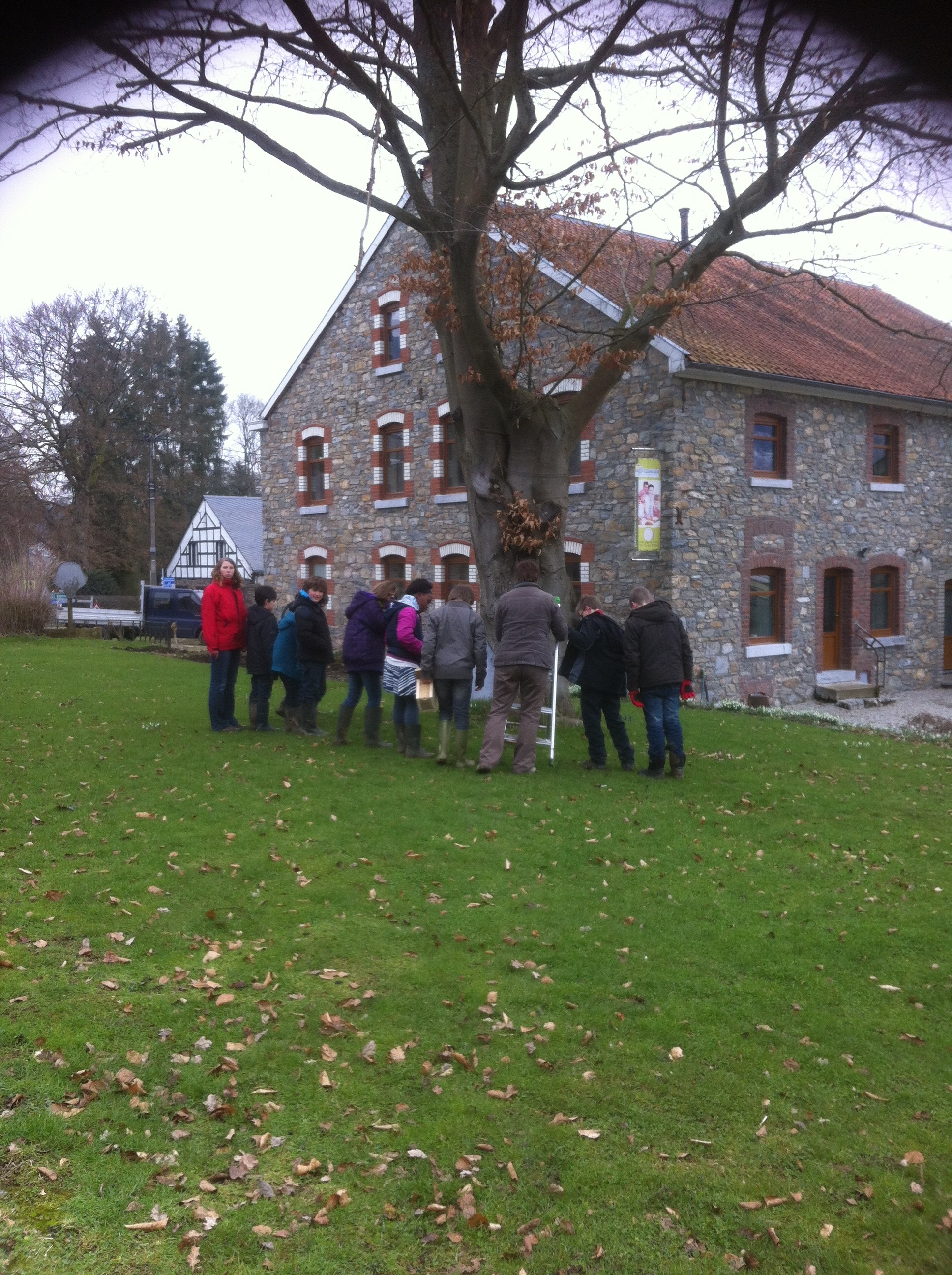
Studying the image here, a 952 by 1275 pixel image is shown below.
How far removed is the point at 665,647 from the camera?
34.4 feet

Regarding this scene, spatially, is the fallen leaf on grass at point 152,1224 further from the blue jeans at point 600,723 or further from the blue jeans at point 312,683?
the blue jeans at point 312,683

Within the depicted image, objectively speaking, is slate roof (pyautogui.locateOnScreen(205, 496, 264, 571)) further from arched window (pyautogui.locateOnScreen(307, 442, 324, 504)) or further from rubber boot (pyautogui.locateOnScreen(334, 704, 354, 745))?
rubber boot (pyautogui.locateOnScreen(334, 704, 354, 745))

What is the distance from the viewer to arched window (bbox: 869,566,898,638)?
2258 centimetres

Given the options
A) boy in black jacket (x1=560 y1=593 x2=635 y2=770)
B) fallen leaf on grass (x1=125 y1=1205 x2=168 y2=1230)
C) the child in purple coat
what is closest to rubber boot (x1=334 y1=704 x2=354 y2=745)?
the child in purple coat

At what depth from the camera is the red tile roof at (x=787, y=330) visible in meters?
16.2

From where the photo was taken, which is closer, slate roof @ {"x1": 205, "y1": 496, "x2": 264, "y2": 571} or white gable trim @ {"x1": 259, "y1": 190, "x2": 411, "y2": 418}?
white gable trim @ {"x1": 259, "y1": 190, "x2": 411, "y2": 418}

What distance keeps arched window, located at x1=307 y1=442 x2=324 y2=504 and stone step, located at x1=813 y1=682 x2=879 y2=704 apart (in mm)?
13114

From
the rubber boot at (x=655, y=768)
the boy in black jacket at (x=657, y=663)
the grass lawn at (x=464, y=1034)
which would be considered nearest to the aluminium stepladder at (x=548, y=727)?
the boy in black jacket at (x=657, y=663)

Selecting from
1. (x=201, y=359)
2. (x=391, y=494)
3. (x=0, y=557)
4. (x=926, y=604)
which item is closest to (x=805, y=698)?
(x=926, y=604)

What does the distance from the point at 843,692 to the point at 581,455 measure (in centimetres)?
722

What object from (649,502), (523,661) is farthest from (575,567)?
(523,661)

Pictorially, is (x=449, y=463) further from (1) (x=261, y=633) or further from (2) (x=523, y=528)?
(1) (x=261, y=633)

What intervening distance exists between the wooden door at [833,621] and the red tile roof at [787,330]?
153 inches

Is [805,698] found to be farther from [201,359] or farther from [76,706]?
[201,359]
